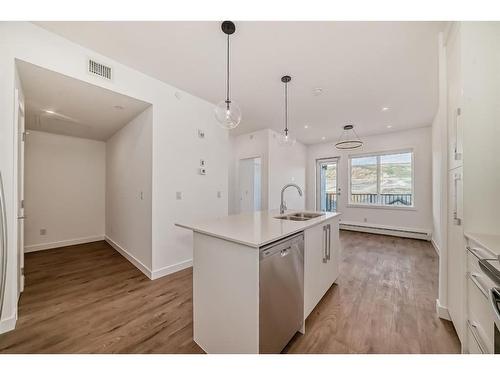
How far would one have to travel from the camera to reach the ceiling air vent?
213cm

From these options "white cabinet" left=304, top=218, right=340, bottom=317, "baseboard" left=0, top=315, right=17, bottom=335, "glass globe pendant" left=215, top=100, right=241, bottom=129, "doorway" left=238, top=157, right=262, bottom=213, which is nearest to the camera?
"baseboard" left=0, top=315, right=17, bottom=335

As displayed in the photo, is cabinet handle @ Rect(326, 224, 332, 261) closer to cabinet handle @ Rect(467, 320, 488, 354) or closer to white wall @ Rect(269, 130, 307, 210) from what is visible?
cabinet handle @ Rect(467, 320, 488, 354)

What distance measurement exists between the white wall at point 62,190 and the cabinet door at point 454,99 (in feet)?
19.7

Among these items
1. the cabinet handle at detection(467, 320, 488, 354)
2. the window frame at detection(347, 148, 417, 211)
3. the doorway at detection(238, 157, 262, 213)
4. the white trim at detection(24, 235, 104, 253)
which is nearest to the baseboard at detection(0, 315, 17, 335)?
the white trim at detection(24, 235, 104, 253)

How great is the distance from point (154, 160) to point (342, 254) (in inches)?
139

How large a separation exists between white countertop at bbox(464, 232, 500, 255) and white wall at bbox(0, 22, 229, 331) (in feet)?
9.85

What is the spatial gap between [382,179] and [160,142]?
565 cm

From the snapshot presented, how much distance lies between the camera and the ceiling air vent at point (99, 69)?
2.13m

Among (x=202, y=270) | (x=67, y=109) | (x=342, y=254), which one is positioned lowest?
(x=342, y=254)

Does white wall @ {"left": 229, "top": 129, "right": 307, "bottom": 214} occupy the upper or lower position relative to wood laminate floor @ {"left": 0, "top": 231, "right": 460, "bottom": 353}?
upper

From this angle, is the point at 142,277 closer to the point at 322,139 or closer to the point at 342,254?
the point at 342,254

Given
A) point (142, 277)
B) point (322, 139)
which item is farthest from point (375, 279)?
point (322, 139)

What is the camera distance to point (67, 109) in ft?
9.27
